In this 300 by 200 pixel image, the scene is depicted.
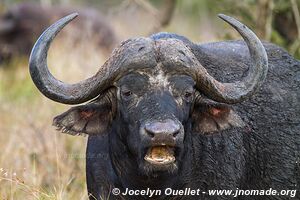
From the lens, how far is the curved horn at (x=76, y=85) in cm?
632

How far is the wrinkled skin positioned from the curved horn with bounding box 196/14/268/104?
5.6 inches

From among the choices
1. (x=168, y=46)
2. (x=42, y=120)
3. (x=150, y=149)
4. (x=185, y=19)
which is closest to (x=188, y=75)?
(x=168, y=46)

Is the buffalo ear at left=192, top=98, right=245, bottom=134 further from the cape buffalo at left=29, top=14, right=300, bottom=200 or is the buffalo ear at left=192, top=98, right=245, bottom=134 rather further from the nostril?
the nostril

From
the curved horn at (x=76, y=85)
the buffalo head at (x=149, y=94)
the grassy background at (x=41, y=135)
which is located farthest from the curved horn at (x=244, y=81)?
the grassy background at (x=41, y=135)

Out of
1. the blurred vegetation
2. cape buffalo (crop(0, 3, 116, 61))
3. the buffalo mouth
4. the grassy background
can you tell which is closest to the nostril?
the buffalo mouth

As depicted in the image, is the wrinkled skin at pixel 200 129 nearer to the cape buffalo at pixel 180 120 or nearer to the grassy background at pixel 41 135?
the cape buffalo at pixel 180 120

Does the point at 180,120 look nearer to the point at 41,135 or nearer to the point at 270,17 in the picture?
the point at 41,135

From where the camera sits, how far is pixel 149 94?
617cm

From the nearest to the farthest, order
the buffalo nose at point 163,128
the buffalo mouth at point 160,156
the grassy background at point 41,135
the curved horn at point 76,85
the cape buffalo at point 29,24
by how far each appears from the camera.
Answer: the buffalo nose at point 163,128, the buffalo mouth at point 160,156, the curved horn at point 76,85, the grassy background at point 41,135, the cape buffalo at point 29,24

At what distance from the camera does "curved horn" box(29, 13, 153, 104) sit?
6.32m

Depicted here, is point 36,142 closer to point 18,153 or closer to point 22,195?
point 18,153

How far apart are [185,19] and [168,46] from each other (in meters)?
18.6

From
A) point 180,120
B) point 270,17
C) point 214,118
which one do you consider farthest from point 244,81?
point 270,17

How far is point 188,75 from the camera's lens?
638 cm
